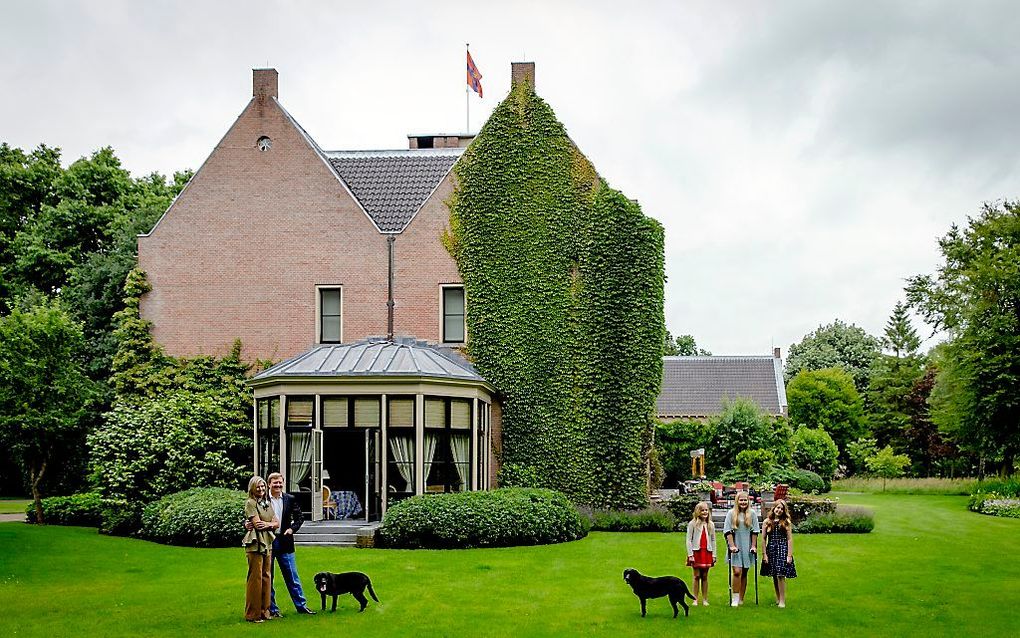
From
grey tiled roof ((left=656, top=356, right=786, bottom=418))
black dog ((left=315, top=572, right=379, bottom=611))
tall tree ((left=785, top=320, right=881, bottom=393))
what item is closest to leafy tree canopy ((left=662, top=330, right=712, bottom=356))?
tall tree ((left=785, top=320, right=881, bottom=393))

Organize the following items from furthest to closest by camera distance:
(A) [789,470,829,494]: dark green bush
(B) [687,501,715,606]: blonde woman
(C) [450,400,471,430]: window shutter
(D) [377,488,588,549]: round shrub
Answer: (A) [789,470,829,494]: dark green bush
(C) [450,400,471,430]: window shutter
(D) [377,488,588,549]: round shrub
(B) [687,501,715,606]: blonde woman

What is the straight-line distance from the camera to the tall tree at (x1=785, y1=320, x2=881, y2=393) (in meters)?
77.9

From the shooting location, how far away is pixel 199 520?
22766 mm

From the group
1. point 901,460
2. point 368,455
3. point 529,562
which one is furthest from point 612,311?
point 901,460

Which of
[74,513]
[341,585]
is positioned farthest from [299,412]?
[341,585]

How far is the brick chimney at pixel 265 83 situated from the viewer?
101 feet

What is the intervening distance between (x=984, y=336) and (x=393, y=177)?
2308 centimetres

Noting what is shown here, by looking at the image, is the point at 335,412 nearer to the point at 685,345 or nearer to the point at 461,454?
the point at 461,454

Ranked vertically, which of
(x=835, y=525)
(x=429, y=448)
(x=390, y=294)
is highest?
(x=390, y=294)

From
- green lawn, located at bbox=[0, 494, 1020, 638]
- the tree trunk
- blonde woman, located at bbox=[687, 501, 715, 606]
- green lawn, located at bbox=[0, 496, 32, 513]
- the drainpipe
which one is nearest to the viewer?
green lawn, located at bbox=[0, 494, 1020, 638]

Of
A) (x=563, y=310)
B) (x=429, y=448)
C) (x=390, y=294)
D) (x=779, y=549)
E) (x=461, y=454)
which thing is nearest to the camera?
(x=779, y=549)

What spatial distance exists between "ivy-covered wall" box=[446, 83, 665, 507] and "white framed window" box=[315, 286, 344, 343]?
366 cm

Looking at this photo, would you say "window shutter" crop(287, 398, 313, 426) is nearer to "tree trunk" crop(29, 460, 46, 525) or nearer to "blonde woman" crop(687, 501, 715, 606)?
"tree trunk" crop(29, 460, 46, 525)

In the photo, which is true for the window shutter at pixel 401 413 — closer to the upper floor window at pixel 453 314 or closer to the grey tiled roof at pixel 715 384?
the upper floor window at pixel 453 314
